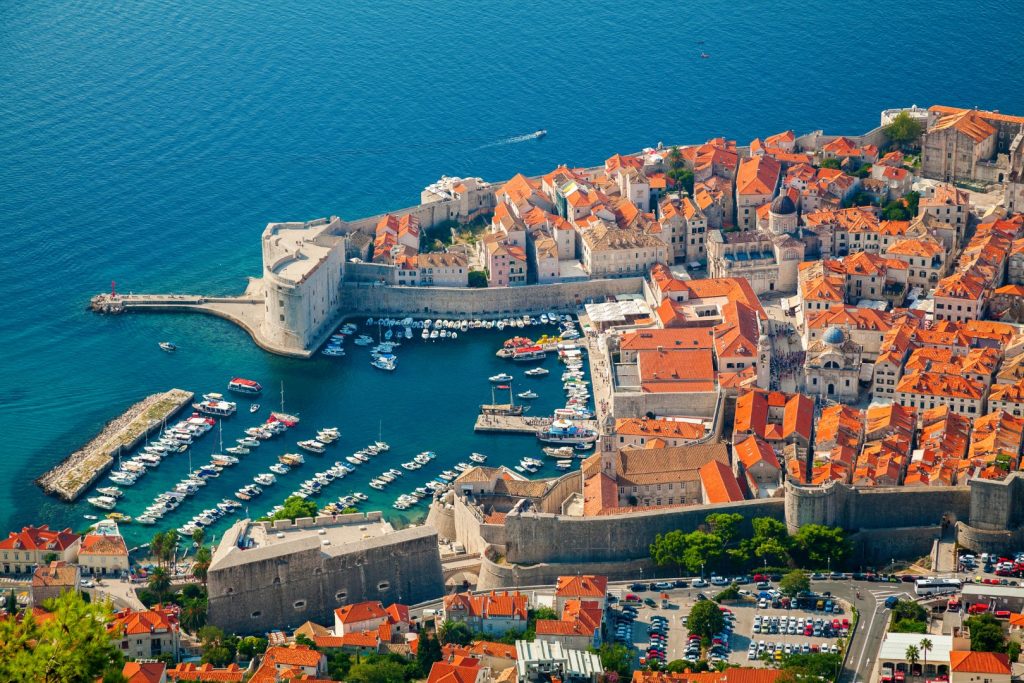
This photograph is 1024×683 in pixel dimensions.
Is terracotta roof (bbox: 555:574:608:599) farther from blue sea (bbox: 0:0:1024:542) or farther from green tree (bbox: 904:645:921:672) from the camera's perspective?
blue sea (bbox: 0:0:1024:542)

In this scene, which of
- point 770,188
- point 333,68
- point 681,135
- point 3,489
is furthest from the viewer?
point 333,68

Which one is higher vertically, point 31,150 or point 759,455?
point 31,150

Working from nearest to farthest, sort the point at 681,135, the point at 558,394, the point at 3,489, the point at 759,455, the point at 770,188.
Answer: the point at 759,455 → the point at 3,489 → the point at 558,394 → the point at 770,188 → the point at 681,135

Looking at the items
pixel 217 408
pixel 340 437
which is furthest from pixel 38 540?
pixel 340 437

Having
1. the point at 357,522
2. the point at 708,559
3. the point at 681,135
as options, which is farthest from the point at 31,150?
the point at 708,559

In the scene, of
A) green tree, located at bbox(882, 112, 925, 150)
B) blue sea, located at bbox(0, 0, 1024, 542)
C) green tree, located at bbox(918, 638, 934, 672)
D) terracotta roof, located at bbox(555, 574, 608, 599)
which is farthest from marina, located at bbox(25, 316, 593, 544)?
green tree, located at bbox(918, 638, 934, 672)

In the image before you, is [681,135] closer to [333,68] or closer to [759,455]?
[333,68]
